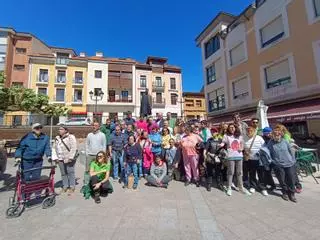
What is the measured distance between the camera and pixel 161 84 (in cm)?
3616

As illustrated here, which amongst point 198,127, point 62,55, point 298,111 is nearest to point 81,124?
point 62,55

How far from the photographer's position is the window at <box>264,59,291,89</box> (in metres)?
13.3

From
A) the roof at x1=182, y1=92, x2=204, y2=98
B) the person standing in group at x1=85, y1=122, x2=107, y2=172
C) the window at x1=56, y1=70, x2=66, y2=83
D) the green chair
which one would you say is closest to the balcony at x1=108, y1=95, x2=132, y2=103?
the window at x1=56, y1=70, x2=66, y2=83

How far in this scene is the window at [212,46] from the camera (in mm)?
20531

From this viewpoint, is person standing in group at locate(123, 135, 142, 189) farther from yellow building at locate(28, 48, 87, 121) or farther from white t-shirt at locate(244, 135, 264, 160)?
yellow building at locate(28, 48, 87, 121)

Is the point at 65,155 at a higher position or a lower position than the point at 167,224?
higher

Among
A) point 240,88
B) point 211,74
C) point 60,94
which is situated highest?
point 60,94

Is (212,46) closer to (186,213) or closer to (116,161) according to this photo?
(116,161)

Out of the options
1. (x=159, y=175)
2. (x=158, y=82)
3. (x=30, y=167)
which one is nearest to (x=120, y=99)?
(x=158, y=82)

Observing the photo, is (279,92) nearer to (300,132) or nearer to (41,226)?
(300,132)

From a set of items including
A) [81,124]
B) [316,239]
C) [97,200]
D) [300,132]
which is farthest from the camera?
[81,124]

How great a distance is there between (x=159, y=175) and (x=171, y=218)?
2.12m

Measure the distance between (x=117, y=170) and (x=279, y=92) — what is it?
12.7m

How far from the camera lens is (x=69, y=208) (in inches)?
165
